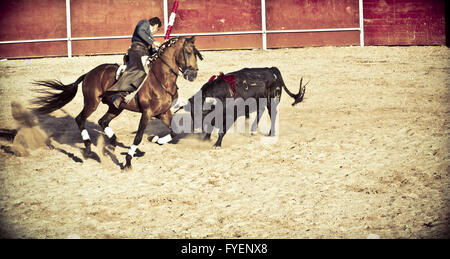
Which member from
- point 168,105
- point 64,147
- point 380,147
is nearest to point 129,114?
point 64,147

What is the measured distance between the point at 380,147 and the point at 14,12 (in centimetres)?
1306

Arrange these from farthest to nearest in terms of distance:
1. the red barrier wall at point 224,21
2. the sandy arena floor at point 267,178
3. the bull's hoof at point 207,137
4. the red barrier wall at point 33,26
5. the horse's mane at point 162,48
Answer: the red barrier wall at point 33,26, the red barrier wall at point 224,21, the bull's hoof at point 207,137, the horse's mane at point 162,48, the sandy arena floor at point 267,178

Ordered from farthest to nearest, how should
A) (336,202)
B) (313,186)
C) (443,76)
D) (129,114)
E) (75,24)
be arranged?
(75,24)
(443,76)
(129,114)
(313,186)
(336,202)

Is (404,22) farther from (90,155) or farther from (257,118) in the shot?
(90,155)

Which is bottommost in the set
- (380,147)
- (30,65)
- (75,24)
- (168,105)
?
(380,147)

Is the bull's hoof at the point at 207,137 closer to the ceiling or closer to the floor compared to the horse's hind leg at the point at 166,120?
closer to the floor

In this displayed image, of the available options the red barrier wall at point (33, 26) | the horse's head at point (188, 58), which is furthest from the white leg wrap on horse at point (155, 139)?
the red barrier wall at point (33, 26)

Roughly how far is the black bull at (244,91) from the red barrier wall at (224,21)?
7.32 meters

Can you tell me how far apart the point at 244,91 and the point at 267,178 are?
2.17 m

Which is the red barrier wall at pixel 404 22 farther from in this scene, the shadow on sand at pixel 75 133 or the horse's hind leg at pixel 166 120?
the horse's hind leg at pixel 166 120

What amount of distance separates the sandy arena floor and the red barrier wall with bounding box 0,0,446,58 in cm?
440

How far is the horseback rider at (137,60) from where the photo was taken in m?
7.89

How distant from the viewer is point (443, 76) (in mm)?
12633
